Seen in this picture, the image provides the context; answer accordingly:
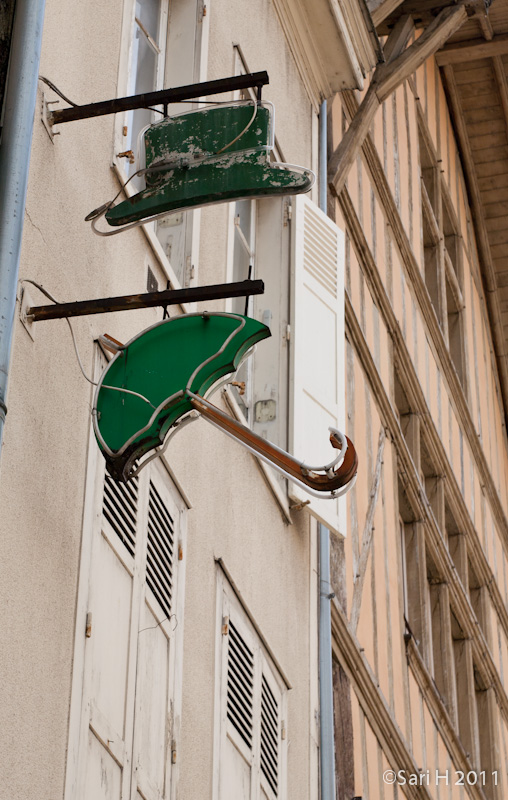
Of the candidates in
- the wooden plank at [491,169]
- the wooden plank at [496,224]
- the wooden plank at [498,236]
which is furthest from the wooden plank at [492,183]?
the wooden plank at [498,236]

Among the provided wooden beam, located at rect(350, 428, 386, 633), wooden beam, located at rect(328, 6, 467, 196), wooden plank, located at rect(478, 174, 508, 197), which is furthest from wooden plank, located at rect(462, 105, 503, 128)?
wooden beam, located at rect(350, 428, 386, 633)

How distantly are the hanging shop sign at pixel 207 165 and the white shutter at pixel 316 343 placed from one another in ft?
7.77

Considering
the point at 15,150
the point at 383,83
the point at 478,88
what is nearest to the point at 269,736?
the point at 15,150

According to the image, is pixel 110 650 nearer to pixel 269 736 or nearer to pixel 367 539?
pixel 269 736

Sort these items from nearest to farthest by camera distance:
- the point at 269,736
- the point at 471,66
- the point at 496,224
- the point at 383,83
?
the point at 269,736, the point at 383,83, the point at 471,66, the point at 496,224

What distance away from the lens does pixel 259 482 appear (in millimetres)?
6016

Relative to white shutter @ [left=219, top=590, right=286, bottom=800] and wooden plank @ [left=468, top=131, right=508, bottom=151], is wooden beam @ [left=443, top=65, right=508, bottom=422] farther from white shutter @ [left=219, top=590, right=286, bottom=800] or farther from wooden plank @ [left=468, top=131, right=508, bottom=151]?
white shutter @ [left=219, top=590, right=286, bottom=800]

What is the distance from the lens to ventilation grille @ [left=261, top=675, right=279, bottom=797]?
555 centimetres

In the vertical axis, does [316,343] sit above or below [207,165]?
above

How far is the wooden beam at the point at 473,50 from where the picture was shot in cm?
1310

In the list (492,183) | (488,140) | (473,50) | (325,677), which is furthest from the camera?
(492,183)

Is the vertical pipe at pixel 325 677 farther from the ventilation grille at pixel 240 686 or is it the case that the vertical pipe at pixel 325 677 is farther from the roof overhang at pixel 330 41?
the roof overhang at pixel 330 41

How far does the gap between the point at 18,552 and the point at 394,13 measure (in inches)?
337

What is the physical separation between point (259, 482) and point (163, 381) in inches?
90.4
